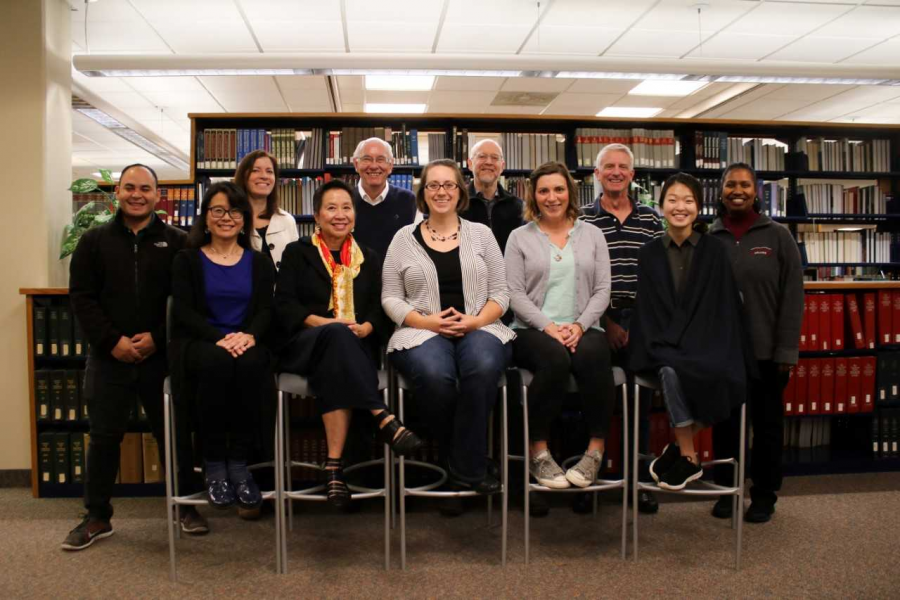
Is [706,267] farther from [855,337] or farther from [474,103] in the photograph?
[474,103]

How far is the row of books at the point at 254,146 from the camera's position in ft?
15.9

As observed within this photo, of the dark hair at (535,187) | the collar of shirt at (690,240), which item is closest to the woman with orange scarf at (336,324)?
the dark hair at (535,187)

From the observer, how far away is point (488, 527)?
8.52ft

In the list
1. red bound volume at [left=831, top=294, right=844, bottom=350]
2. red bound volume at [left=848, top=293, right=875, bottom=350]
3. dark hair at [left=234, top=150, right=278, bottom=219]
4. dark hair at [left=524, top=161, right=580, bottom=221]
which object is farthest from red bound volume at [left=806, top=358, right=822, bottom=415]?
Answer: dark hair at [left=234, top=150, right=278, bottom=219]

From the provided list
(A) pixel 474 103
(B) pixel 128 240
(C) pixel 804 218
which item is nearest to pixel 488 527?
(B) pixel 128 240

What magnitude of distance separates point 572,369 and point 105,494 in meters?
1.93

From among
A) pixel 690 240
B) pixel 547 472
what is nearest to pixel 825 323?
pixel 690 240

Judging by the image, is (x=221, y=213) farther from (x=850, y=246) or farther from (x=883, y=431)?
(x=850, y=246)

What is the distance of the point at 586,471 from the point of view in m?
2.26

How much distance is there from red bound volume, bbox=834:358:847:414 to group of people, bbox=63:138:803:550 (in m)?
1.01

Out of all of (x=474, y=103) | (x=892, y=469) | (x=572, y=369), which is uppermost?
(x=474, y=103)

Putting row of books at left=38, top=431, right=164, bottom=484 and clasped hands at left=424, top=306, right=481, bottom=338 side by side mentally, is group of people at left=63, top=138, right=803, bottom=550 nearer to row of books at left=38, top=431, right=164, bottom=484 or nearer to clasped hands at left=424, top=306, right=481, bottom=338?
clasped hands at left=424, top=306, right=481, bottom=338

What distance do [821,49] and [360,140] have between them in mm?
4639

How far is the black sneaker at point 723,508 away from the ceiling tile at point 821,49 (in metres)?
4.95
